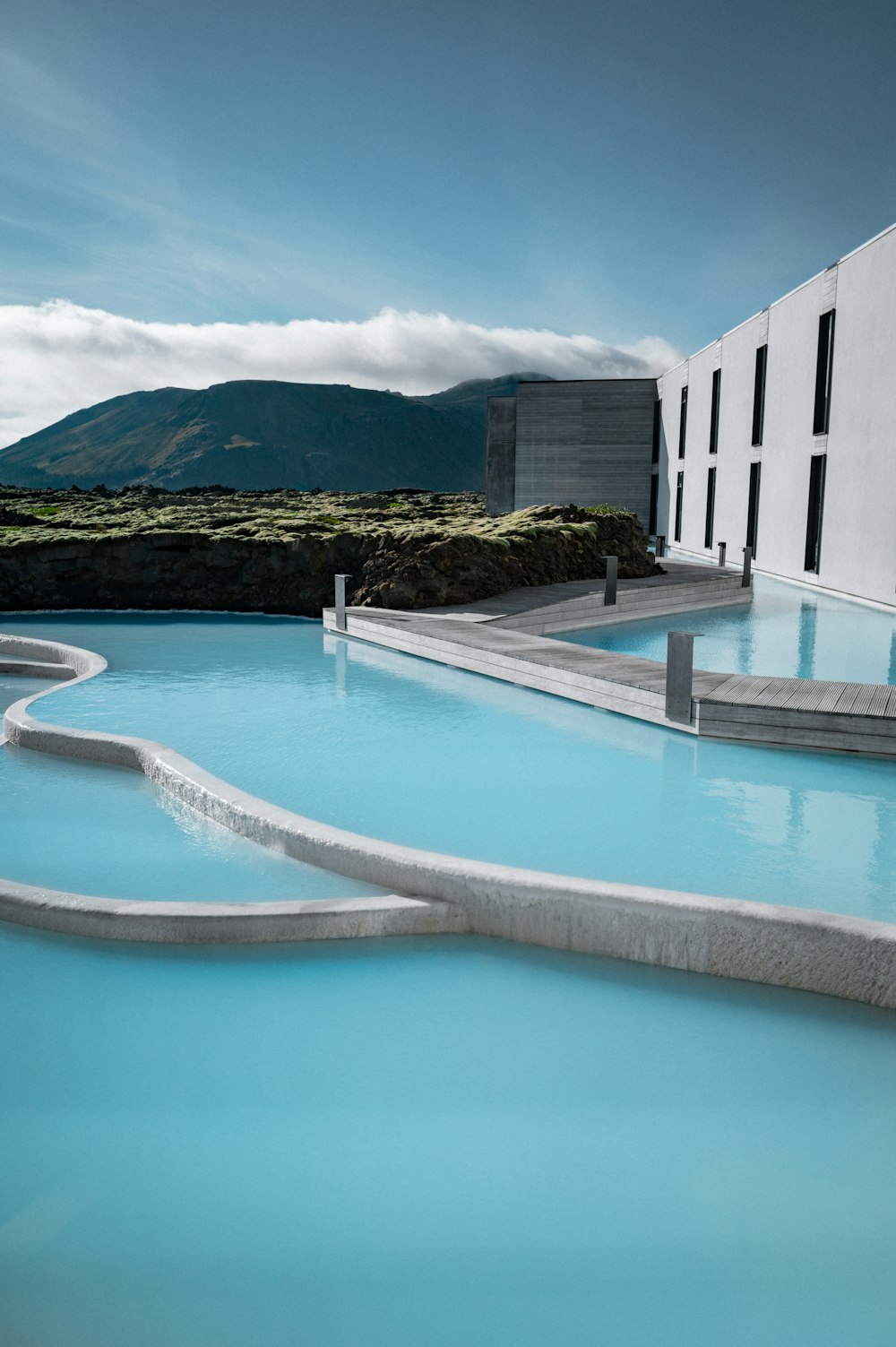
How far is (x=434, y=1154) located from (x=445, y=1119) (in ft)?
0.57

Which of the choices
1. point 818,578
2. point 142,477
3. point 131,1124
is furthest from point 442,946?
point 142,477

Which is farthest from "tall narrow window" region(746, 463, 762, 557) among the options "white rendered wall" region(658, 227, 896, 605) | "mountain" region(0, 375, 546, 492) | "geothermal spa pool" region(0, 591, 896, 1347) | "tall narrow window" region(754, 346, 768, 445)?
"mountain" region(0, 375, 546, 492)

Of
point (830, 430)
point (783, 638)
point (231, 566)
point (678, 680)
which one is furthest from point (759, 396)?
point (678, 680)

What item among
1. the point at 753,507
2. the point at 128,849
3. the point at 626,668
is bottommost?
the point at 128,849

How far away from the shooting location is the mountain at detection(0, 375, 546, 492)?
143m

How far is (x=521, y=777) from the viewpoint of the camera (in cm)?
702

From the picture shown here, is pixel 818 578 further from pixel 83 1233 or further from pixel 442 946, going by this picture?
pixel 83 1233

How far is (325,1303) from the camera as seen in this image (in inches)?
101

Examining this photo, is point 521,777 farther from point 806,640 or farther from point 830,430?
point 830,430

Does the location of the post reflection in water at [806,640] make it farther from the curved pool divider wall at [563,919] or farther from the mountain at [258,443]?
the mountain at [258,443]

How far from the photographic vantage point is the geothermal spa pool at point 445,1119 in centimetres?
258

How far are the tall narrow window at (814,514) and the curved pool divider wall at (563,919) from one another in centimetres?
1614

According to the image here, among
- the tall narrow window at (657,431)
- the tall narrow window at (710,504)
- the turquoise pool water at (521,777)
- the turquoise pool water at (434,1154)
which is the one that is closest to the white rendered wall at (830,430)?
the tall narrow window at (710,504)

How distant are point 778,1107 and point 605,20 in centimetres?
1847
